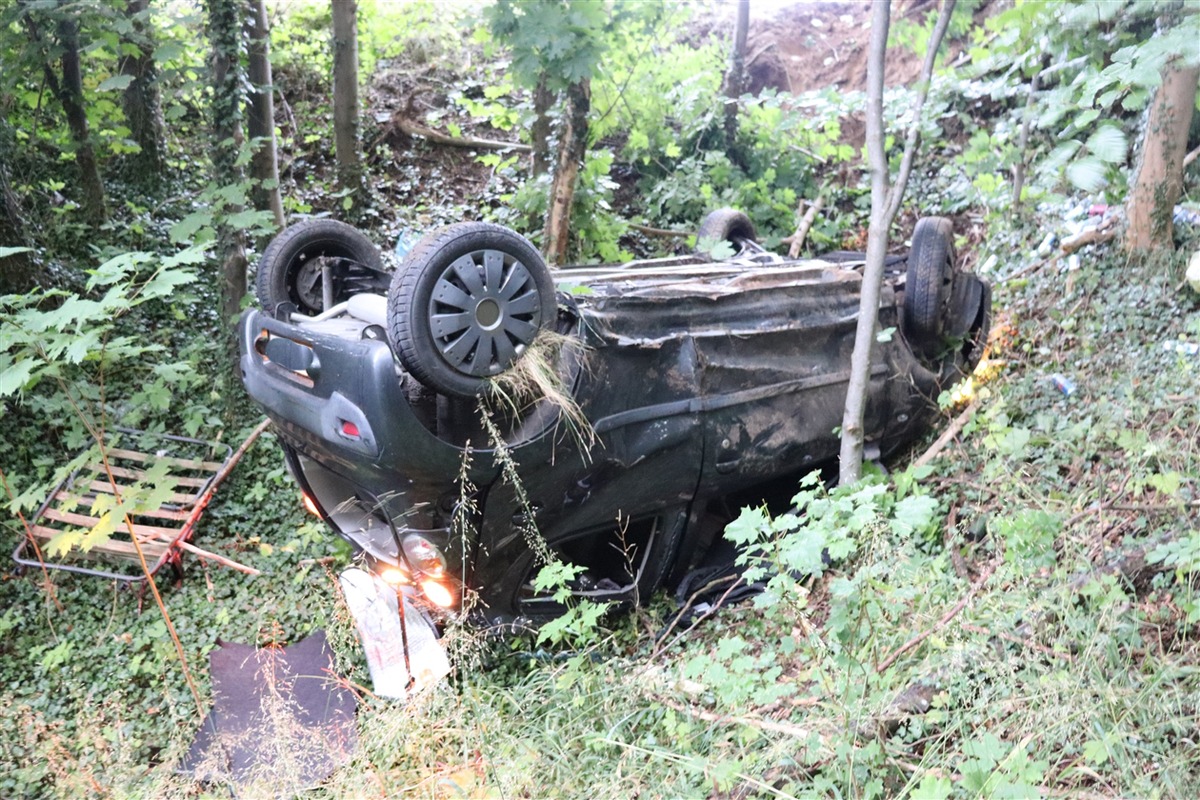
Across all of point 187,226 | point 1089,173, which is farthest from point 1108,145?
point 187,226

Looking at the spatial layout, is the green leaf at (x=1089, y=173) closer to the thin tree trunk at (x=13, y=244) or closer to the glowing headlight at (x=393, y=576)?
the glowing headlight at (x=393, y=576)

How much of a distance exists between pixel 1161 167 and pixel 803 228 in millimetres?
3544

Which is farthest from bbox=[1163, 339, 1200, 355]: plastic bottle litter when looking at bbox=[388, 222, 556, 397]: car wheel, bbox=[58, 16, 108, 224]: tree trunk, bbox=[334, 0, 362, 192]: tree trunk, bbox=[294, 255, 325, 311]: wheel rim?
bbox=[58, 16, 108, 224]: tree trunk

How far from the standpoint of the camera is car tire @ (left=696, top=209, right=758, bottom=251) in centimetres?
640

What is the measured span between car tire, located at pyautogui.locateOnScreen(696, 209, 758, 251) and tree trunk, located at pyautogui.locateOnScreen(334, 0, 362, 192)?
362 centimetres

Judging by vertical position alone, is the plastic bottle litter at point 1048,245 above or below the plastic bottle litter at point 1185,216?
below

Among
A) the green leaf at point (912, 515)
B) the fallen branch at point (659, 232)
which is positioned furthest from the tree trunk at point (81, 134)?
the green leaf at point (912, 515)

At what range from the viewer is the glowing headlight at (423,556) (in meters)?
3.49

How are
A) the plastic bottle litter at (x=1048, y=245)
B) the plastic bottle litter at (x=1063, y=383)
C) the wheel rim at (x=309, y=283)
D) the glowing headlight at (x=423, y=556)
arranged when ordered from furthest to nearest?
1. the plastic bottle litter at (x=1048, y=245)
2. the plastic bottle litter at (x=1063, y=383)
3. the wheel rim at (x=309, y=283)
4. the glowing headlight at (x=423, y=556)

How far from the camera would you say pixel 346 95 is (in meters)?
8.49

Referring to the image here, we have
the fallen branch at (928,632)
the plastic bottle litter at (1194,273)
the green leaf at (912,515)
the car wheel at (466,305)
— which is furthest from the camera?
the plastic bottle litter at (1194,273)

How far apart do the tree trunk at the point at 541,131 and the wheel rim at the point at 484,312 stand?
15.4 feet

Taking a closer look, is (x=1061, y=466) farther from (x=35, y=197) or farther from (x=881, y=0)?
(x=35, y=197)

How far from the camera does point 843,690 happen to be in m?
2.86
